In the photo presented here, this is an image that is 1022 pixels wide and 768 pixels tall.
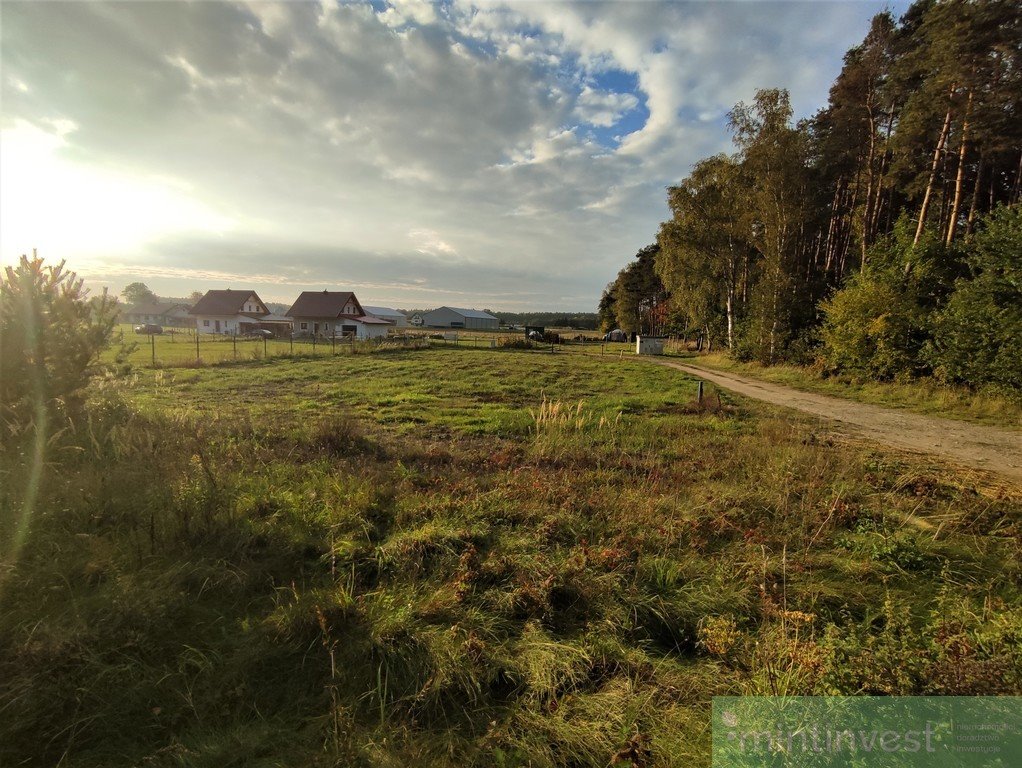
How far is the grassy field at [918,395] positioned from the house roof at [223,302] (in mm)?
59009

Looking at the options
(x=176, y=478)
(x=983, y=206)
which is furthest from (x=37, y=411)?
(x=983, y=206)

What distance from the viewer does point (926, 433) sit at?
984 cm

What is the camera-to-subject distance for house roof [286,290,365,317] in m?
50.1

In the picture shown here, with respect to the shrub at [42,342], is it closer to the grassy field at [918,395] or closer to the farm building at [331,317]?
the grassy field at [918,395]

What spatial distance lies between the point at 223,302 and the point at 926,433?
66.8m

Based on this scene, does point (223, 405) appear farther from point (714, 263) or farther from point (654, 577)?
point (714, 263)

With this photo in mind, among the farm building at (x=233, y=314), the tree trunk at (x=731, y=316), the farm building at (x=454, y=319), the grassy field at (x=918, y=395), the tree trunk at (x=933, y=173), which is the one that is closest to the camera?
the grassy field at (x=918, y=395)

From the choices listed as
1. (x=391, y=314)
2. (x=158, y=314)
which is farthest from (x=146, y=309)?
(x=391, y=314)

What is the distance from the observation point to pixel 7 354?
→ 5.26 metres

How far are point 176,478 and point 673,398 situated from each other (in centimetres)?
1252

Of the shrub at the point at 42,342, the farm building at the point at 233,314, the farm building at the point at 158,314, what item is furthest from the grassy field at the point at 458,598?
the farm building at the point at 158,314

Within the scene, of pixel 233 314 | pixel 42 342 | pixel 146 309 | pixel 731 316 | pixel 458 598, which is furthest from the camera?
pixel 146 309

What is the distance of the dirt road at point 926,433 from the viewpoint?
25.7 feet

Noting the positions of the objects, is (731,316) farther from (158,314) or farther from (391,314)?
(391,314)
